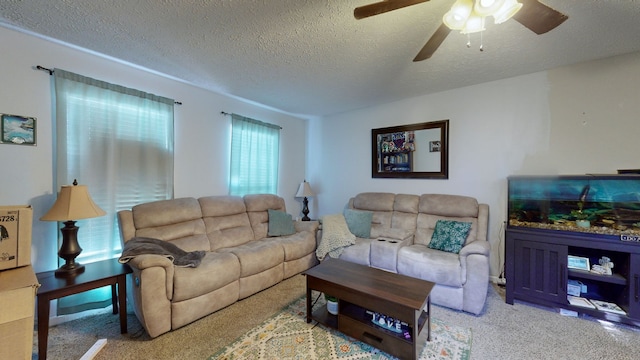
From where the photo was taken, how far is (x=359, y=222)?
336cm

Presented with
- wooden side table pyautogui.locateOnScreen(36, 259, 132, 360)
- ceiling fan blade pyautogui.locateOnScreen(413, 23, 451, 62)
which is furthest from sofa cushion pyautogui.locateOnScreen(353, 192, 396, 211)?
wooden side table pyautogui.locateOnScreen(36, 259, 132, 360)

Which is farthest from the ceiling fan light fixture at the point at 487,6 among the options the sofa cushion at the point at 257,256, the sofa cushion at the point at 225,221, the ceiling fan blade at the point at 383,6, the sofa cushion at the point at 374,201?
the sofa cushion at the point at 225,221

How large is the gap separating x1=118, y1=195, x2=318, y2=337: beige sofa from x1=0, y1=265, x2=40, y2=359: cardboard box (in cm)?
60

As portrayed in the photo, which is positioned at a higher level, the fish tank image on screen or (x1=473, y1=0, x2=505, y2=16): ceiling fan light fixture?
(x1=473, y1=0, x2=505, y2=16): ceiling fan light fixture

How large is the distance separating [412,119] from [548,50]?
1.54 metres

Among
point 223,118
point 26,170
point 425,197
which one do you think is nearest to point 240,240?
point 223,118

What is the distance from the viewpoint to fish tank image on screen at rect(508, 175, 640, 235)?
2.08 m

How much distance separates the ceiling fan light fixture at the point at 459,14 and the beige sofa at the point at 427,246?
1910mm

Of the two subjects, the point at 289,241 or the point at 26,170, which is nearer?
the point at 26,170

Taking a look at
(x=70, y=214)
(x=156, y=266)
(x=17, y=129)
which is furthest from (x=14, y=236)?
(x=17, y=129)

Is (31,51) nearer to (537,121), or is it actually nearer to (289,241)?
(289,241)

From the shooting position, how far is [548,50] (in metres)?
2.19

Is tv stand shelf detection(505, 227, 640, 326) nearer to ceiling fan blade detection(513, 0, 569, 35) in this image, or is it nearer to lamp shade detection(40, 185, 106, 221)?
ceiling fan blade detection(513, 0, 569, 35)

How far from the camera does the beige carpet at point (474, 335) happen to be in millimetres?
1730
